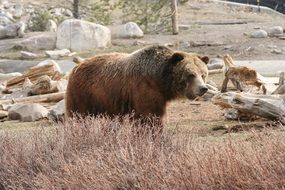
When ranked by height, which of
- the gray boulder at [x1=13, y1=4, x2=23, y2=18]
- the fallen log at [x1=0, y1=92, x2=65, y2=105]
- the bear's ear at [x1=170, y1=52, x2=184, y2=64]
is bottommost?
the gray boulder at [x1=13, y1=4, x2=23, y2=18]

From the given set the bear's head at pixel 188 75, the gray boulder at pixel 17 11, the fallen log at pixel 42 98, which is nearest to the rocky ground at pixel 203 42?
the fallen log at pixel 42 98

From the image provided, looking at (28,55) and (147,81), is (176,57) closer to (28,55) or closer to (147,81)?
(147,81)

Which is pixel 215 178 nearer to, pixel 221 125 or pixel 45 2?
pixel 221 125

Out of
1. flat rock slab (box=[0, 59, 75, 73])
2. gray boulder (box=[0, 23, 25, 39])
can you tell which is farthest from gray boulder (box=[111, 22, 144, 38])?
flat rock slab (box=[0, 59, 75, 73])

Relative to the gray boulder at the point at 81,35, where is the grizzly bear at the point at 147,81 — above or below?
above

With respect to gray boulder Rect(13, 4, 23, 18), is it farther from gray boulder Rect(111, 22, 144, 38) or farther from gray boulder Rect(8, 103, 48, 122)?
gray boulder Rect(8, 103, 48, 122)

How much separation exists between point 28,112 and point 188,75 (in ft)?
19.3

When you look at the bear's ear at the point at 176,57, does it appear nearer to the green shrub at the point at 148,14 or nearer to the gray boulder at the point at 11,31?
the green shrub at the point at 148,14

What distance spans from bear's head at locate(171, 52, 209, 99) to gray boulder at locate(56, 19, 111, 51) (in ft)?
60.7

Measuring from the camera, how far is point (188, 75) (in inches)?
355

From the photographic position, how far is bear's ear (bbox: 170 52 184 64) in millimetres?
9031

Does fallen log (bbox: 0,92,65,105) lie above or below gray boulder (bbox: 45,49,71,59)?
above

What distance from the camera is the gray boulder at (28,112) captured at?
14031mm

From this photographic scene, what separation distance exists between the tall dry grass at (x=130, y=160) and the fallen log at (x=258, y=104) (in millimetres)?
3293
